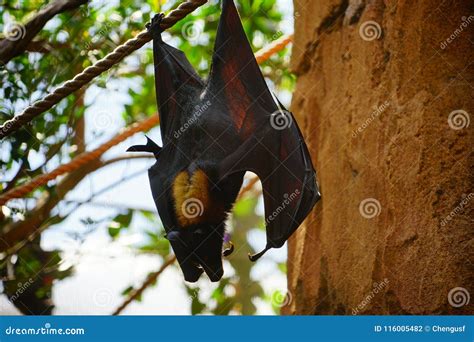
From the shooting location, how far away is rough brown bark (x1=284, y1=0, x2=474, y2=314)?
12.0 feet

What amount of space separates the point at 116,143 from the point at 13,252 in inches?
42.7

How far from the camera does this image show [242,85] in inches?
147

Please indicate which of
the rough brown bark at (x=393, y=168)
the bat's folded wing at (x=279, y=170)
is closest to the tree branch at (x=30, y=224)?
the rough brown bark at (x=393, y=168)

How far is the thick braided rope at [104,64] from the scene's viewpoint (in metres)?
3.24

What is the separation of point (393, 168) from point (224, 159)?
3.07 feet

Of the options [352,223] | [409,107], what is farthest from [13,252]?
[409,107]

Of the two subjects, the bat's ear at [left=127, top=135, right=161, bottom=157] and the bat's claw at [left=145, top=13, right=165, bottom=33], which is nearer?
the bat's claw at [left=145, top=13, right=165, bottom=33]

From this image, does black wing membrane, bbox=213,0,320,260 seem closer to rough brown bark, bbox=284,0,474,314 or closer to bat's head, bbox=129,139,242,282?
bat's head, bbox=129,139,242,282

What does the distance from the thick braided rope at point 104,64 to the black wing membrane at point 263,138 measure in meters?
0.41

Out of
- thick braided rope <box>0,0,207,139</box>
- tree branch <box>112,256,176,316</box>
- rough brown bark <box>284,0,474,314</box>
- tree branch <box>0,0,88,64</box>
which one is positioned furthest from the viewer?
tree branch <box>112,256,176,316</box>

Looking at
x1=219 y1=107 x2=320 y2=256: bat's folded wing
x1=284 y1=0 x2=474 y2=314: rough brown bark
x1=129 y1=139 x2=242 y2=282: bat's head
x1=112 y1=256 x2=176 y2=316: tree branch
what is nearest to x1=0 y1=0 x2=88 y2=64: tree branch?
x1=129 y1=139 x2=242 y2=282: bat's head

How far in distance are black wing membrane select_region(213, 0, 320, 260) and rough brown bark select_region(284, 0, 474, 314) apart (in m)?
0.66
